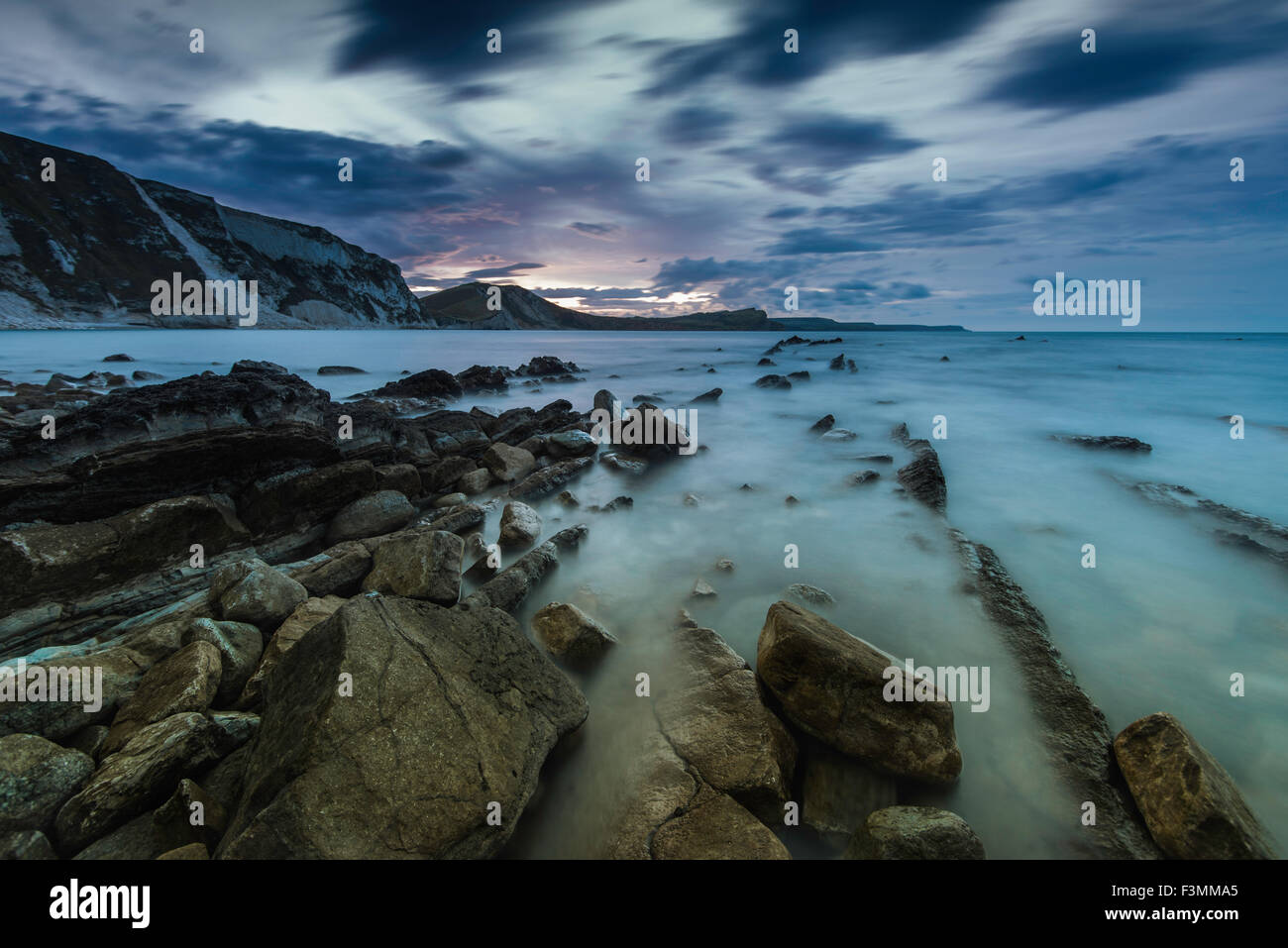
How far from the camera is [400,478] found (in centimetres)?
805

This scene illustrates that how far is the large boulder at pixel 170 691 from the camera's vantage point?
3.35 m

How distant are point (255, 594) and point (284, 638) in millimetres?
705

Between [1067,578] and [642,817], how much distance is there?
6.26 meters

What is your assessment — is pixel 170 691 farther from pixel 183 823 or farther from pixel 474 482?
pixel 474 482

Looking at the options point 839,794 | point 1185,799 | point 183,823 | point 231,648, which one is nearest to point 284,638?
point 231,648

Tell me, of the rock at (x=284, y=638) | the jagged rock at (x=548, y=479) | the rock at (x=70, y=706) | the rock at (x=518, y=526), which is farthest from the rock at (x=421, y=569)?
the jagged rock at (x=548, y=479)

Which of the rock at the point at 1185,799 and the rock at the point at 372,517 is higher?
the rock at the point at 372,517

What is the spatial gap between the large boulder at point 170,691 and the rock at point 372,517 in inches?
118

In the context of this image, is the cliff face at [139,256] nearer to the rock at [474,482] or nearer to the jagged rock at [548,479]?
the rock at [474,482]

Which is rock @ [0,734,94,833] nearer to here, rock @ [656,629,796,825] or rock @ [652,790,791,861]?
rock @ [652,790,791,861]

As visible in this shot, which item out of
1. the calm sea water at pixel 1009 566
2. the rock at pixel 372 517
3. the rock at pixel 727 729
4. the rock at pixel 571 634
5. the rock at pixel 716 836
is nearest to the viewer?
the rock at pixel 716 836

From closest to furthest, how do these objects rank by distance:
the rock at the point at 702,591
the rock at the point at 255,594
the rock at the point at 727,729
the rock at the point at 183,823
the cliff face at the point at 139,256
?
the rock at the point at 183,823, the rock at the point at 727,729, the rock at the point at 255,594, the rock at the point at 702,591, the cliff face at the point at 139,256

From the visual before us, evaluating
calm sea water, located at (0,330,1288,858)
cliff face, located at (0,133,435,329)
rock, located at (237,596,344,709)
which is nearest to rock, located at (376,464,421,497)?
calm sea water, located at (0,330,1288,858)
